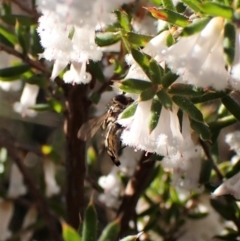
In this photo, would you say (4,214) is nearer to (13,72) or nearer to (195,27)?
(13,72)

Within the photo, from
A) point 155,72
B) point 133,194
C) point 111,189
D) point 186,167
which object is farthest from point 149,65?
point 111,189

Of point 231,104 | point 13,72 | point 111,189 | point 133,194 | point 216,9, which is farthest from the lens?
point 111,189

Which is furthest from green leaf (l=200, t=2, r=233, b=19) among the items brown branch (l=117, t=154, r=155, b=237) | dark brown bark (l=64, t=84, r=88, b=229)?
brown branch (l=117, t=154, r=155, b=237)

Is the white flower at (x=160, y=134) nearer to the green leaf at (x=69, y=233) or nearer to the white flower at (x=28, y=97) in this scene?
the green leaf at (x=69, y=233)

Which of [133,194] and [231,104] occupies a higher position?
[231,104]

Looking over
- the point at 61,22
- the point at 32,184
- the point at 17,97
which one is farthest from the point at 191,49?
the point at 17,97

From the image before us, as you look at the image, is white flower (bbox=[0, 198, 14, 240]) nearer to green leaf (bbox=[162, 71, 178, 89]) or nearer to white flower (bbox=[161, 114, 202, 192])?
white flower (bbox=[161, 114, 202, 192])

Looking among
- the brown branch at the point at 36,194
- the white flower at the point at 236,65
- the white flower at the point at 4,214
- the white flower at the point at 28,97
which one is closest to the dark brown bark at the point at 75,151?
the brown branch at the point at 36,194

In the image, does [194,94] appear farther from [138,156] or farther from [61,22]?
[138,156]
